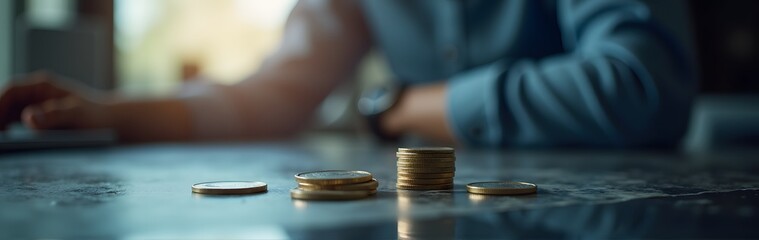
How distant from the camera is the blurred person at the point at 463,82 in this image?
1323 millimetres

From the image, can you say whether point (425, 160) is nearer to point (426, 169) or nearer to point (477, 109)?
point (426, 169)

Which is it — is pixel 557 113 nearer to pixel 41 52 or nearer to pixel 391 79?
pixel 391 79

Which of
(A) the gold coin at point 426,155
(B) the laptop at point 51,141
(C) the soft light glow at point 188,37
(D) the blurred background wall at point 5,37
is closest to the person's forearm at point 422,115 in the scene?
(B) the laptop at point 51,141

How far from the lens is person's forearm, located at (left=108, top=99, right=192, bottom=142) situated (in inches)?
68.5

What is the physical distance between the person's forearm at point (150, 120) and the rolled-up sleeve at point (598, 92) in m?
0.85

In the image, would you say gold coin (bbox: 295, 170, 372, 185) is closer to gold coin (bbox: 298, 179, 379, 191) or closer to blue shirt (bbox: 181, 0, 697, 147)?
gold coin (bbox: 298, 179, 379, 191)

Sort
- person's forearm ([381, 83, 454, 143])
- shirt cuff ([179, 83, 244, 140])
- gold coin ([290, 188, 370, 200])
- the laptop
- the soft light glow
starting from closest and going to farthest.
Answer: gold coin ([290, 188, 370, 200]), the laptop, person's forearm ([381, 83, 454, 143]), shirt cuff ([179, 83, 244, 140]), the soft light glow

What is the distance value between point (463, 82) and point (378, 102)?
456mm

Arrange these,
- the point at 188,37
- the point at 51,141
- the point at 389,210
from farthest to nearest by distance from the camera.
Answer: the point at 188,37, the point at 51,141, the point at 389,210

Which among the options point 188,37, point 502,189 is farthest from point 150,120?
point 188,37

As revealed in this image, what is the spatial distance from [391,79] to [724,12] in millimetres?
1397

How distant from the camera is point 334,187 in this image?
0.50 metres

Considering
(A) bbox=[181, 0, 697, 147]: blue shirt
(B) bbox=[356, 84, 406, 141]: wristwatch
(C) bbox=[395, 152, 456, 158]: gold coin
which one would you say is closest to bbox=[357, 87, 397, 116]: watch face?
(B) bbox=[356, 84, 406, 141]: wristwatch

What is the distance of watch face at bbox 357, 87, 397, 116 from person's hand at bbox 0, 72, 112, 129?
72 cm
